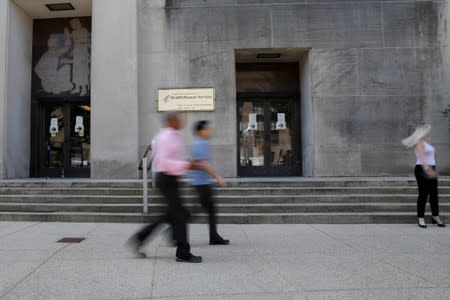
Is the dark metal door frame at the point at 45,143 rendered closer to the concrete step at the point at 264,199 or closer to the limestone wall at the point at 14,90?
the limestone wall at the point at 14,90

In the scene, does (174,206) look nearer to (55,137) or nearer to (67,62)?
(55,137)

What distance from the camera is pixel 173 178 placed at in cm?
466

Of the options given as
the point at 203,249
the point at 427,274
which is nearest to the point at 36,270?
the point at 203,249

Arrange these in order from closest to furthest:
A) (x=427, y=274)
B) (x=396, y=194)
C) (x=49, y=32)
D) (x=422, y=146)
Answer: (x=427, y=274) < (x=422, y=146) < (x=396, y=194) < (x=49, y=32)

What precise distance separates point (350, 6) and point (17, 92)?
11.2 m

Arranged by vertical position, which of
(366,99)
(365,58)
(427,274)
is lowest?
(427,274)

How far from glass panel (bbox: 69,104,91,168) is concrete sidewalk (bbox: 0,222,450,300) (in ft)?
23.4

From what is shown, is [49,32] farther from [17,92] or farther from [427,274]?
[427,274]

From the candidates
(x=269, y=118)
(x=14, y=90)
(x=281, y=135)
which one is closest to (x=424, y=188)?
(x=281, y=135)

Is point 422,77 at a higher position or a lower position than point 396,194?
higher

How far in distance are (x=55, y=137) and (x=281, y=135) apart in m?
8.22

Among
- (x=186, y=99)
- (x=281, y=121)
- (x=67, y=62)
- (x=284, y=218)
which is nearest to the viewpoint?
(x=284, y=218)

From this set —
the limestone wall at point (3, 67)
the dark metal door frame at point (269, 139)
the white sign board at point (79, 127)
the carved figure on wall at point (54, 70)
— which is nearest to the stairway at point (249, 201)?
the limestone wall at point (3, 67)

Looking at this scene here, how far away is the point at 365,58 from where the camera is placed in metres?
12.1
